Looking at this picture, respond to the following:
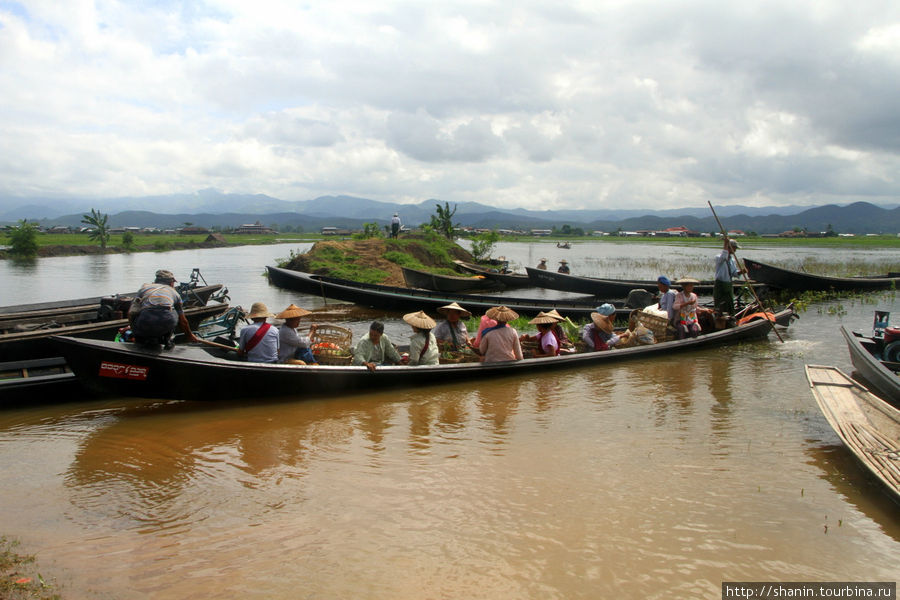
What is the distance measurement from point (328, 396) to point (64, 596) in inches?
170

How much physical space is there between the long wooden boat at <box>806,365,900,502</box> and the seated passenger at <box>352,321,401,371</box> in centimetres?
512

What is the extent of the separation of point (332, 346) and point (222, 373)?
1.67 meters

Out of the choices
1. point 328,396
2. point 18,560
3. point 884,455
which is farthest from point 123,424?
point 884,455

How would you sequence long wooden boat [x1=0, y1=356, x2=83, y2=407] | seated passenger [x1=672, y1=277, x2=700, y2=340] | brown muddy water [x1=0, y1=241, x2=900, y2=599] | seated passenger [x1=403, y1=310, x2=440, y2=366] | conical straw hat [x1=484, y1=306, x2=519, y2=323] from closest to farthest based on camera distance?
brown muddy water [x1=0, y1=241, x2=900, y2=599], long wooden boat [x1=0, y1=356, x2=83, y2=407], seated passenger [x1=403, y1=310, x2=440, y2=366], conical straw hat [x1=484, y1=306, x2=519, y2=323], seated passenger [x1=672, y1=277, x2=700, y2=340]

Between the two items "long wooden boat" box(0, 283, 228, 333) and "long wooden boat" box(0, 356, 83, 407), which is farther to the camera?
"long wooden boat" box(0, 283, 228, 333)

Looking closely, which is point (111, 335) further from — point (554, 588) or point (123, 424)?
point (554, 588)

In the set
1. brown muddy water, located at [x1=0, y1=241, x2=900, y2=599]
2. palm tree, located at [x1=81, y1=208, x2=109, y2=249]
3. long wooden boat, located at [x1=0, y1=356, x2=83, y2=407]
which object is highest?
palm tree, located at [x1=81, y1=208, x2=109, y2=249]

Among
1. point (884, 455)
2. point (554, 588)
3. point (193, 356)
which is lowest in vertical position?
point (554, 588)

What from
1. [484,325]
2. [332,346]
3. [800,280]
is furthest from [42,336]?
[800,280]

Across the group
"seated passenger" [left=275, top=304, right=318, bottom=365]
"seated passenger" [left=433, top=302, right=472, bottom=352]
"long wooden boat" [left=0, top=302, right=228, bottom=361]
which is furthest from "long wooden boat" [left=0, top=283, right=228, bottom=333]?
"seated passenger" [left=433, top=302, right=472, bottom=352]

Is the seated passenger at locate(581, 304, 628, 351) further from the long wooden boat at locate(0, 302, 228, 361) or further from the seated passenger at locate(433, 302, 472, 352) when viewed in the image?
the long wooden boat at locate(0, 302, 228, 361)

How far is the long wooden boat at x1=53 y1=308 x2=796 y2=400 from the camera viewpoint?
19.7 feet

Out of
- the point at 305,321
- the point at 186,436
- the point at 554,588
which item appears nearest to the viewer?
the point at 554,588

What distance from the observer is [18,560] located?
358 cm
